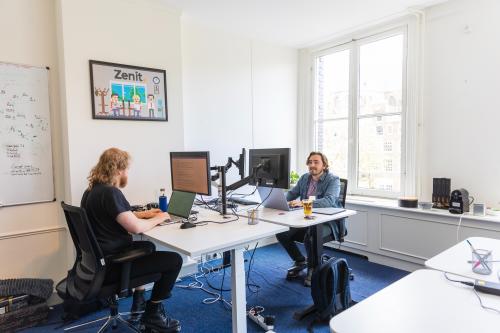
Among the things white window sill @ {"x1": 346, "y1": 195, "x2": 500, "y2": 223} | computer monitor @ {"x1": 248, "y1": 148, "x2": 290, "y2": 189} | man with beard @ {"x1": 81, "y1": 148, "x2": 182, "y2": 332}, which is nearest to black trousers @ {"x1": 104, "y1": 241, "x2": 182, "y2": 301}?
man with beard @ {"x1": 81, "y1": 148, "x2": 182, "y2": 332}

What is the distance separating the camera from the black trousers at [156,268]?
79.5 inches

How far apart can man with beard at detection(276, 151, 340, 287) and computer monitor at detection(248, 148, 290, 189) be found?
0.37 metres

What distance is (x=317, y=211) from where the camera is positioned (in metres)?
2.65

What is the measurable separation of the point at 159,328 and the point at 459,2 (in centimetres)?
387

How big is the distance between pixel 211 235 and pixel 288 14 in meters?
2.61

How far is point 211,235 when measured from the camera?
199 centimetres

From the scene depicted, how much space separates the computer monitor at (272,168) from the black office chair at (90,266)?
103 cm

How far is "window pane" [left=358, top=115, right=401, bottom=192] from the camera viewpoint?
379 cm

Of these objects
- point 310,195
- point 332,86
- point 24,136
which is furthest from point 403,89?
point 24,136

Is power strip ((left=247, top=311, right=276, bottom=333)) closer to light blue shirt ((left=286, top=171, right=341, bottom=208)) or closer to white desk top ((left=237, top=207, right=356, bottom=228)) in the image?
white desk top ((left=237, top=207, right=356, bottom=228))

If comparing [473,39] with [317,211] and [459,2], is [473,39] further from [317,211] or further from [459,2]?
[317,211]

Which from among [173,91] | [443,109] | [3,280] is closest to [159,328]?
[3,280]

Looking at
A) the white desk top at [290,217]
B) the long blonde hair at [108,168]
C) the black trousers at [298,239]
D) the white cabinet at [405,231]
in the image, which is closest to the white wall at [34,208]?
the long blonde hair at [108,168]

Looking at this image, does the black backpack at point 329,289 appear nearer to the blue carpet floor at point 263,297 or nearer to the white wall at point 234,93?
the blue carpet floor at point 263,297
